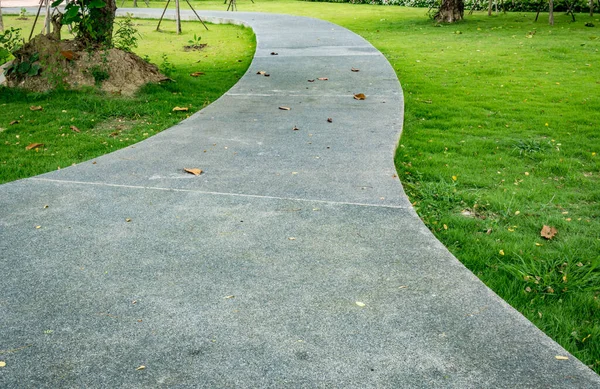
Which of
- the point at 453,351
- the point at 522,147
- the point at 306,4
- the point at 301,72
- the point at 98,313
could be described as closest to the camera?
the point at 453,351

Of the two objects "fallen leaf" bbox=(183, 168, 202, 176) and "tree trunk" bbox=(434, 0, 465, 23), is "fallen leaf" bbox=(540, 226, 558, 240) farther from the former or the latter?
"tree trunk" bbox=(434, 0, 465, 23)

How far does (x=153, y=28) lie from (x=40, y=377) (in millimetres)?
14146

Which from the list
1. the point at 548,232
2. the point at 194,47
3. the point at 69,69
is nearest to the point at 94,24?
the point at 69,69

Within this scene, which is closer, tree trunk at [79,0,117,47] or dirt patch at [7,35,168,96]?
dirt patch at [7,35,168,96]

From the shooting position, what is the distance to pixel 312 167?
14.2 ft

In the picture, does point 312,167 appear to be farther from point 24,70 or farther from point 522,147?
point 24,70

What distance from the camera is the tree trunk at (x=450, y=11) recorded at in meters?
14.7

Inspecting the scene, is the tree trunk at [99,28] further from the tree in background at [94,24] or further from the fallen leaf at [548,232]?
the fallen leaf at [548,232]

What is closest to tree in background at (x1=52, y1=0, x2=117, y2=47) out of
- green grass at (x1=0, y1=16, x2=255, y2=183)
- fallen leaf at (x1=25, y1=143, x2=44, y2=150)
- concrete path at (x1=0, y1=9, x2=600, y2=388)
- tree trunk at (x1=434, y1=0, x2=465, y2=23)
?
green grass at (x1=0, y1=16, x2=255, y2=183)

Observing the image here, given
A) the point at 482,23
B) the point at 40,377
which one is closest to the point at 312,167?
the point at 40,377

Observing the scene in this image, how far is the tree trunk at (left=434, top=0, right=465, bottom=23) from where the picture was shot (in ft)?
48.3

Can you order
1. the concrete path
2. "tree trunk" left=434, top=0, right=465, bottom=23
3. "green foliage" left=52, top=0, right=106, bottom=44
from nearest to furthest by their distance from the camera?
1. the concrete path
2. "green foliage" left=52, top=0, right=106, bottom=44
3. "tree trunk" left=434, top=0, right=465, bottom=23

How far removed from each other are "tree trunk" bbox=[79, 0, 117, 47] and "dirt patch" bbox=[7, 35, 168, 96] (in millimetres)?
186

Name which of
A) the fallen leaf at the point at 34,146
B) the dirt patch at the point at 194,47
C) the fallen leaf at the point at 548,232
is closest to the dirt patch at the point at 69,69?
the fallen leaf at the point at 34,146
